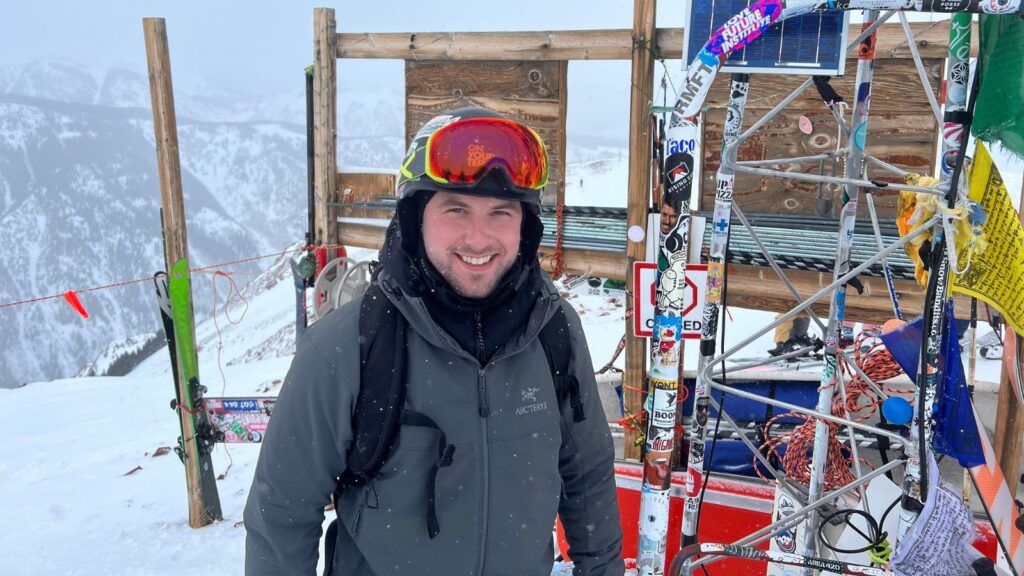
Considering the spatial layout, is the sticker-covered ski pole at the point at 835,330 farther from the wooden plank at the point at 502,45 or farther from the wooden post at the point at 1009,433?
the wooden plank at the point at 502,45

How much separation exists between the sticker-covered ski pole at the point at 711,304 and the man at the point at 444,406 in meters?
1.18

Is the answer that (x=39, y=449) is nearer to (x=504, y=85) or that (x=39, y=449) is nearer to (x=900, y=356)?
(x=504, y=85)

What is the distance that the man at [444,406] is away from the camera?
1930mm

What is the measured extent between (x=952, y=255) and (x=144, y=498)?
391 inches

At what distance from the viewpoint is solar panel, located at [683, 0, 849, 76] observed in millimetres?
2236

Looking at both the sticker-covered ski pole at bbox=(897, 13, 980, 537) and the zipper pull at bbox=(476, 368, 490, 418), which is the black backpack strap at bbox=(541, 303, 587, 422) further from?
the sticker-covered ski pole at bbox=(897, 13, 980, 537)

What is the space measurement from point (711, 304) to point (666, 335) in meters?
1.22

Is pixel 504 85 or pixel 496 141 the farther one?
pixel 504 85

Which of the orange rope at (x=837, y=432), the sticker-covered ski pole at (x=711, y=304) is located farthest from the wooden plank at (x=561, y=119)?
the sticker-covered ski pole at (x=711, y=304)

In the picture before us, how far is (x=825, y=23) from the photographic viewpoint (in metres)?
2.24

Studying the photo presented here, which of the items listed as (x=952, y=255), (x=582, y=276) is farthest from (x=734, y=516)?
(x=952, y=255)

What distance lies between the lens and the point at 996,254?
7.61 ft

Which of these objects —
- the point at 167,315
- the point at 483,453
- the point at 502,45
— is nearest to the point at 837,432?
the point at 483,453

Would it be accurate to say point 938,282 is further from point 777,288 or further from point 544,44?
point 544,44
